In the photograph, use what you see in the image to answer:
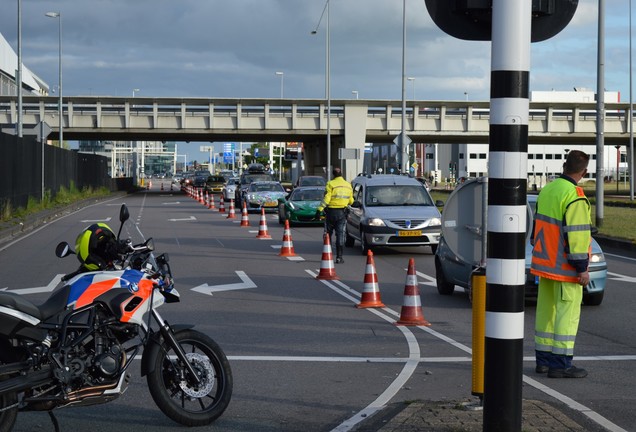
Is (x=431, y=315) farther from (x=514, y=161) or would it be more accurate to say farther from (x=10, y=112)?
(x=10, y=112)

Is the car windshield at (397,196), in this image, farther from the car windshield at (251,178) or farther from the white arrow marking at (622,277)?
the car windshield at (251,178)

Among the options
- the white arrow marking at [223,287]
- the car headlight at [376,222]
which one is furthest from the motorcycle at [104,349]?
the car headlight at [376,222]

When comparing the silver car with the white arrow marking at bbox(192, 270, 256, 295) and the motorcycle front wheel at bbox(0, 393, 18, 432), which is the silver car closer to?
the white arrow marking at bbox(192, 270, 256, 295)

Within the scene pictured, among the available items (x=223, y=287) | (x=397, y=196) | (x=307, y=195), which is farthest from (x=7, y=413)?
(x=307, y=195)

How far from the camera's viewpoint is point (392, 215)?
21688 mm

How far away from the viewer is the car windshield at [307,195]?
33188 millimetres

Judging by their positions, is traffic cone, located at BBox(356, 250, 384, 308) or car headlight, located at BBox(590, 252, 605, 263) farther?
traffic cone, located at BBox(356, 250, 384, 308)

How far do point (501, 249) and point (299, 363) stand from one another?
13.4 feet

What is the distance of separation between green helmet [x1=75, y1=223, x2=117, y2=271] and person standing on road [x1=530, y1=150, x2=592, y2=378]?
3.68 meters

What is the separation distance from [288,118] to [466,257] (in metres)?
58.2

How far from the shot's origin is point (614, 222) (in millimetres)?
31109

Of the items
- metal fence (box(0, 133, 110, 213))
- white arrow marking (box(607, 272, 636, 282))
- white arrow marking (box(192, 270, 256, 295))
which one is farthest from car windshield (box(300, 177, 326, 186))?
white arrow marking (box(192, 270, 256, 295))

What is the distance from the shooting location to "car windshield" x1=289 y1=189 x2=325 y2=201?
33188 mm

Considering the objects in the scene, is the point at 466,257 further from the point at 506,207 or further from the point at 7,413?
the point at 7,413
